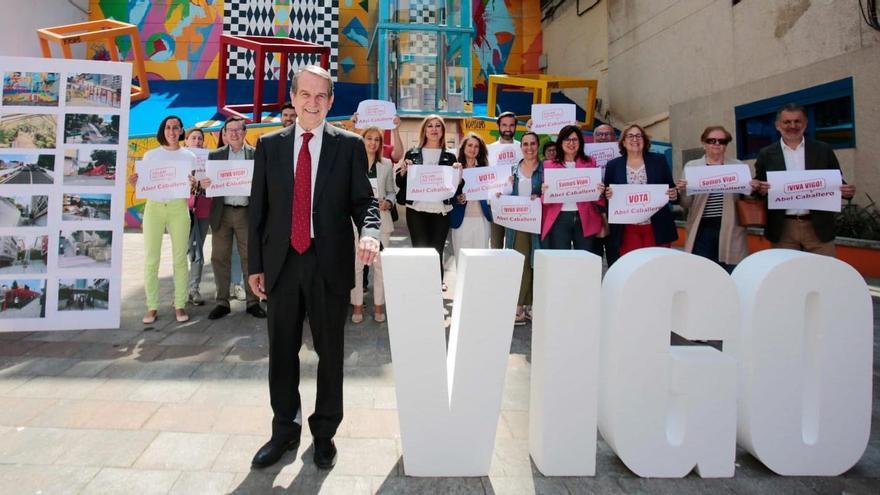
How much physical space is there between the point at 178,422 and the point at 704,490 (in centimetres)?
239

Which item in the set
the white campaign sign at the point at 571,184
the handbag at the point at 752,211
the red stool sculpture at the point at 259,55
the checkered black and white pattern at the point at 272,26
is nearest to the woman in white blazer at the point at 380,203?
the white campaign sign at the point at 571,184

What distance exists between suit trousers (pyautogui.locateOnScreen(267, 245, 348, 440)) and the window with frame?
6526mm

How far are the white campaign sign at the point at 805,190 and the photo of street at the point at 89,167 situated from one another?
4846 millimetres

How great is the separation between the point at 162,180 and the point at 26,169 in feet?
3.13

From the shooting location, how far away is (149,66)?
13633 millimetres

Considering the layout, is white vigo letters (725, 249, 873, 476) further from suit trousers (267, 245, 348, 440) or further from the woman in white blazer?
the woman in white blazer

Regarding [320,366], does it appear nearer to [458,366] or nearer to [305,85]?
[458,366]

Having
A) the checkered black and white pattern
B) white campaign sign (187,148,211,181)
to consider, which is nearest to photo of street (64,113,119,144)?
white campaign sign (187,148,211,181)

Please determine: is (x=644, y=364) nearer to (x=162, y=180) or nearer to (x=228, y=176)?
(x=228, y=176)

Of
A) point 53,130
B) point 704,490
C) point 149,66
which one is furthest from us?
point 149,66

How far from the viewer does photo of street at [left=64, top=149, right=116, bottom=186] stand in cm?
381

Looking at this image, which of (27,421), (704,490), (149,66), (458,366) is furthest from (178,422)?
(149,66)

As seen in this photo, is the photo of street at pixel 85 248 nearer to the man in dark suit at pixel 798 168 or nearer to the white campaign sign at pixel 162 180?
the white campaign sign at pixel 162 180

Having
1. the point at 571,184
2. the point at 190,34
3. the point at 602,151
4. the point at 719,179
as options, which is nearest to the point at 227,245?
the point at 571,184
